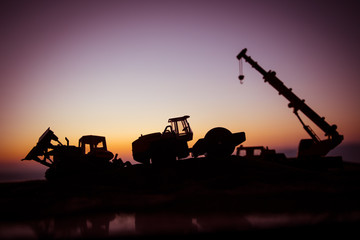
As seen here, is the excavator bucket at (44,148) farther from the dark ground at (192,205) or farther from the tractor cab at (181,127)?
the tractor cab at (181,127)

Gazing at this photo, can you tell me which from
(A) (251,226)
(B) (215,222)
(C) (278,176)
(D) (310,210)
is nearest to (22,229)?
(B) (215,222)

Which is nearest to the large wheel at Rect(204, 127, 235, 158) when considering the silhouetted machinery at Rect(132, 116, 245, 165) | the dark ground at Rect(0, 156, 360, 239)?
the silhouetted machinery at Rect(132, 116, 245, 165)

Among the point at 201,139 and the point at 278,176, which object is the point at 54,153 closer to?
the point at 201,139

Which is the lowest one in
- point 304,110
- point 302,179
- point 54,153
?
point 302,179

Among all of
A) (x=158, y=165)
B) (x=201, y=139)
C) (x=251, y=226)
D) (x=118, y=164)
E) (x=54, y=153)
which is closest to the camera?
(x=251, y=226)

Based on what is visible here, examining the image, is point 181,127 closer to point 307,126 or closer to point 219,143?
point 219,143

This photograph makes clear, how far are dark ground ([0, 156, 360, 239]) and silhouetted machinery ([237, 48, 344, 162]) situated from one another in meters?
4.96

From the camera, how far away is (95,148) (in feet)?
33.8

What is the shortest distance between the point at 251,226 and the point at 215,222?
1.72ft

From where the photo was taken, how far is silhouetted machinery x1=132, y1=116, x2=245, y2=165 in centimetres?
795

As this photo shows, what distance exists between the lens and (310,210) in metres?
3.40

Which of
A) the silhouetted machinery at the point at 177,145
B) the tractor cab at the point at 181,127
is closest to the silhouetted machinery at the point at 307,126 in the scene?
the silhouetted machinery at the point at 177,145

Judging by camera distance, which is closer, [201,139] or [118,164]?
[201,139]

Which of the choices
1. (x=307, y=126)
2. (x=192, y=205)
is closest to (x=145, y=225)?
(x=192, y=205)
